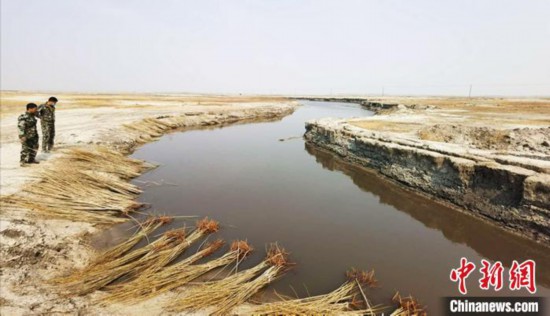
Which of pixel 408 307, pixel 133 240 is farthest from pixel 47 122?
pixel 408 307

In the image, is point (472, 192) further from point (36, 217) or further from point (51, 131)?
point (51, 131)

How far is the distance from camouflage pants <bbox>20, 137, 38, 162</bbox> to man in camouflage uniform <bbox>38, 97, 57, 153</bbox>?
1.60 meters

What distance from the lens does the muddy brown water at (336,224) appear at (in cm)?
684

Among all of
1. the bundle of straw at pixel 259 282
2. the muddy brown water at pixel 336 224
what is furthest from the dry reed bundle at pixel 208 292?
the muddy brown water at pixel 336 224

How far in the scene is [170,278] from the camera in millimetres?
5887

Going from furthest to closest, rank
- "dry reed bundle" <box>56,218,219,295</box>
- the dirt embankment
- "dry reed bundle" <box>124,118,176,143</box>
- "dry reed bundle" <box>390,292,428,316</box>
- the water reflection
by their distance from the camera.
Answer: "dry reed bundle" <box>124,118,176,143</box> < the dirt embankment < the water reflection < "dry reed bundle" <box>56,218,219,295</box> < "dry reed bundle" <box>390,292,428,316</box>

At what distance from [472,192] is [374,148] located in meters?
6.17

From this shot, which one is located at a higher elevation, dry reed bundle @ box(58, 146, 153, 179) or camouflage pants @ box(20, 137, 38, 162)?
camouflage pants @ box(20, 137, 38, 162)

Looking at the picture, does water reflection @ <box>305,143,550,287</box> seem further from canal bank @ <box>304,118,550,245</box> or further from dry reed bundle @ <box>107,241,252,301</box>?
dry reed bundle @ <box>107,241,252,301</box>

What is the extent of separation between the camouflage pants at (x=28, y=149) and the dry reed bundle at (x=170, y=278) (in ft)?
27.8

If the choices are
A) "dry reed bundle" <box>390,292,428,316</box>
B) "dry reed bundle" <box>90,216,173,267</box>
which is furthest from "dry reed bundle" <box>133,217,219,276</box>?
"dry reed bundle" <box>390,292,428,316</box>

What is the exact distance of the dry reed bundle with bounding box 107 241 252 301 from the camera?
538cm

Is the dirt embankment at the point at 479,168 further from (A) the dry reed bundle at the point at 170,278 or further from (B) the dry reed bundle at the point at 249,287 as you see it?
(A) the dry reed bundle at the point at 170,278

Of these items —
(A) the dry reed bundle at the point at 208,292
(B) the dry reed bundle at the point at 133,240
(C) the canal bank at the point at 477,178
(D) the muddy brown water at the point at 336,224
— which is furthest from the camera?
(C) the canal bank at the point at 477,178
